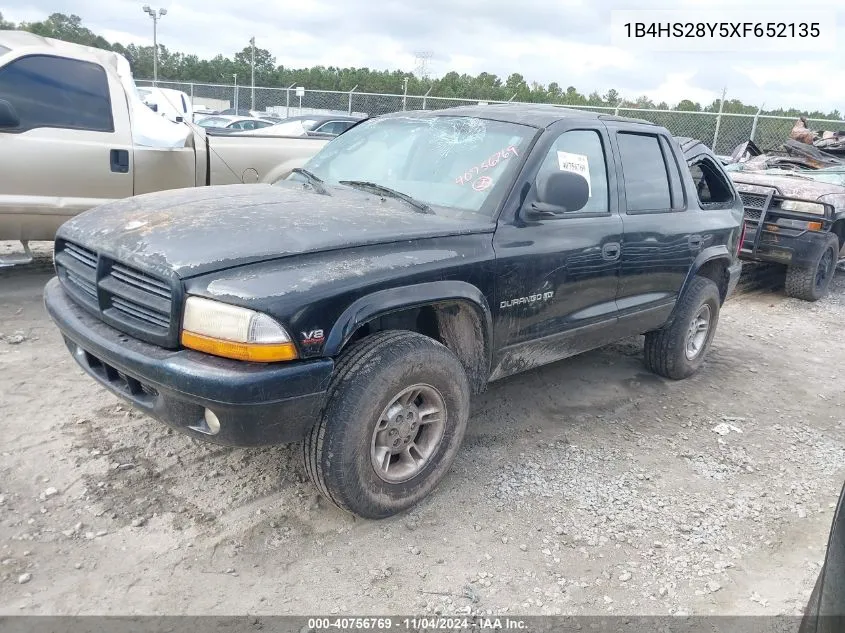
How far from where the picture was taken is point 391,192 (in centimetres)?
341

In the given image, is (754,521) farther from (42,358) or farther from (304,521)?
(42,358)

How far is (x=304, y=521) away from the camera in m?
2.85

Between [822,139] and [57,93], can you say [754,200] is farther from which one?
[57,93]

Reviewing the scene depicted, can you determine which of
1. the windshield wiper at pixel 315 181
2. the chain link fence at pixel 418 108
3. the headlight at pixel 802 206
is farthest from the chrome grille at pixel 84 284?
the headlight at pixel 802 206

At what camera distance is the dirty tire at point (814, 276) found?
747 cm

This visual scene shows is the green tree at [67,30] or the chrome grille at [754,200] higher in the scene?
the green tree at [67,30]

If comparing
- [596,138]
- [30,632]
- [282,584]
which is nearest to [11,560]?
[30,632]

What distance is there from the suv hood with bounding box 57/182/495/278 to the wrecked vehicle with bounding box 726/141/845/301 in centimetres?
578

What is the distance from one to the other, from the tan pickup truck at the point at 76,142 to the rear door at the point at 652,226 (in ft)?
11.5

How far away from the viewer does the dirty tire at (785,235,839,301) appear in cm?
747

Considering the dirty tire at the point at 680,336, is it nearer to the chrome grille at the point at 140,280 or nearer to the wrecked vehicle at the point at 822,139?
the chrome grille at the point at 140,280

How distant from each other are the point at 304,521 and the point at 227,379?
89 centimetres

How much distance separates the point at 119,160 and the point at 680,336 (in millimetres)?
4537

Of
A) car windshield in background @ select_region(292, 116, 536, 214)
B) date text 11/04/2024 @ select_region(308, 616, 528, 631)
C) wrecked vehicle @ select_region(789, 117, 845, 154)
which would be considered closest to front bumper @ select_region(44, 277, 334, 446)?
date text 11/04/2024 @ select_region(308, 616, 528, 631)
